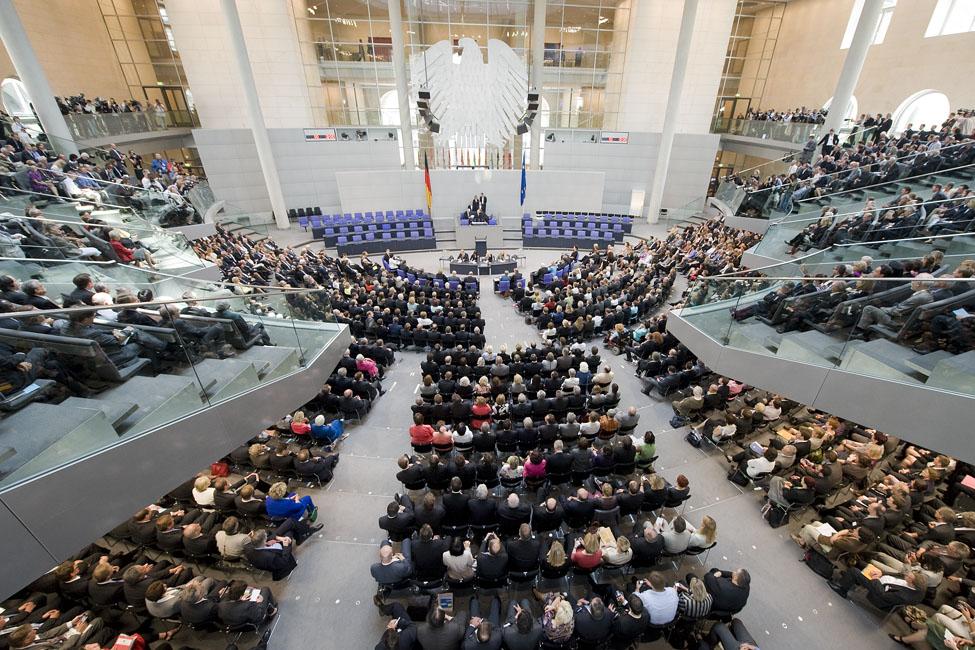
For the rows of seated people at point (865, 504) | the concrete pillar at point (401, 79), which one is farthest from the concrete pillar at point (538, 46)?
the rows of seated people at point (865, 504)

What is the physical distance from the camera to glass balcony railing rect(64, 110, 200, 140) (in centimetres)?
1496

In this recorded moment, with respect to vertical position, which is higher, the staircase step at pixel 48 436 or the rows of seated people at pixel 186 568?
the staircase step at pixel 48 436

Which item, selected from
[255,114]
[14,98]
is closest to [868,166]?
[255,114]

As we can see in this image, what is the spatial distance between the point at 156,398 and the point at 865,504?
9.26m

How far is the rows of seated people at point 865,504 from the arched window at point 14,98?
25.6 meters

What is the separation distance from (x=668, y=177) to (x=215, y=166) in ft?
80.2

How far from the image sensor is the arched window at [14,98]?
51.2 ft

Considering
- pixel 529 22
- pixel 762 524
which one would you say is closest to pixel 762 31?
pixel 529 22

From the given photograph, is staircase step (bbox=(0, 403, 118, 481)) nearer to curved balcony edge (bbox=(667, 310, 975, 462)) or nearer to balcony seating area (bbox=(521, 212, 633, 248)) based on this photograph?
curved balcony edge (bbox=(667, 310, 975, 462))

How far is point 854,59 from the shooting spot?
1488cm

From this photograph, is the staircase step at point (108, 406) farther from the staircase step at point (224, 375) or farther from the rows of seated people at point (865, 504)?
the rows of seated people at point (865, 504)

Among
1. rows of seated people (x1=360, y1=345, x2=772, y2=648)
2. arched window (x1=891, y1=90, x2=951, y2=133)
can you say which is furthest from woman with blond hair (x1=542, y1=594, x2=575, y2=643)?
arched window (x1=891, y1=90, x2=951, y2=133)

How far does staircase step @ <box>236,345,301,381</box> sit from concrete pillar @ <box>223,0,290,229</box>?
17.4m

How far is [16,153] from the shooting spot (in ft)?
36.2
